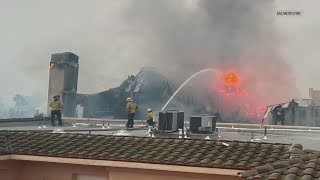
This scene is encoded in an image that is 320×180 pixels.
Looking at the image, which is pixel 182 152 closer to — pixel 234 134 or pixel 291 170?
pixel 291 170

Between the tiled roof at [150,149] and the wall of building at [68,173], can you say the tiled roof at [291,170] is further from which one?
the wall of building at [68,173]

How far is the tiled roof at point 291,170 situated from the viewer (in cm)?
741

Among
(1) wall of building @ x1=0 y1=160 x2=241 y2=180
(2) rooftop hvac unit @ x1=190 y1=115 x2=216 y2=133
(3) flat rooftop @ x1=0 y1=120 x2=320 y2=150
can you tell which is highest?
(2) rooftop hvac unit @ x1=190 y1=115 x2=216 y2=133

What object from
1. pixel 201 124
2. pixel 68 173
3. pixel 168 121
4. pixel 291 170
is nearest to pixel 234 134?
pixel 201 124

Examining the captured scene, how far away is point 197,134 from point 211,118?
103cm

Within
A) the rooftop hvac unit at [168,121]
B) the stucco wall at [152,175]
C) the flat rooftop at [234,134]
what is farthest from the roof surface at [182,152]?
the rooftop hvac unit at [168,121]

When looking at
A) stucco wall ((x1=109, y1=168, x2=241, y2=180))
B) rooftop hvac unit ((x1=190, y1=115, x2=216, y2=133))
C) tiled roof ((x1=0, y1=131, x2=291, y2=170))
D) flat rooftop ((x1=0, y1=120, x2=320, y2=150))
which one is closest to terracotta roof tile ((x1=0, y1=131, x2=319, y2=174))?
tiled roof ((x1=0, y1=131, x2=291, y2=170))

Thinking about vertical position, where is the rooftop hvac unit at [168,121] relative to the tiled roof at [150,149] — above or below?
above

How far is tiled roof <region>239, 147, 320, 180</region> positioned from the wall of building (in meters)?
2.61

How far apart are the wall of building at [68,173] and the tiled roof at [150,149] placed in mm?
556

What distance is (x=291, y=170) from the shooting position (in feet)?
25.3

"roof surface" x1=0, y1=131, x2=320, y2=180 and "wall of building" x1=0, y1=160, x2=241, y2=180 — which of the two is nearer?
"roof surface" x1=0, y1=131, x2=320, y2=180

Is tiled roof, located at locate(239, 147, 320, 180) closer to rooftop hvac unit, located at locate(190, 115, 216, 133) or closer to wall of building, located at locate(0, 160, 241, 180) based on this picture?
wall of building, located at locate(0, 160, 241, 180)

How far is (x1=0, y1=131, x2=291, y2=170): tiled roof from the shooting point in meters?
9.55
